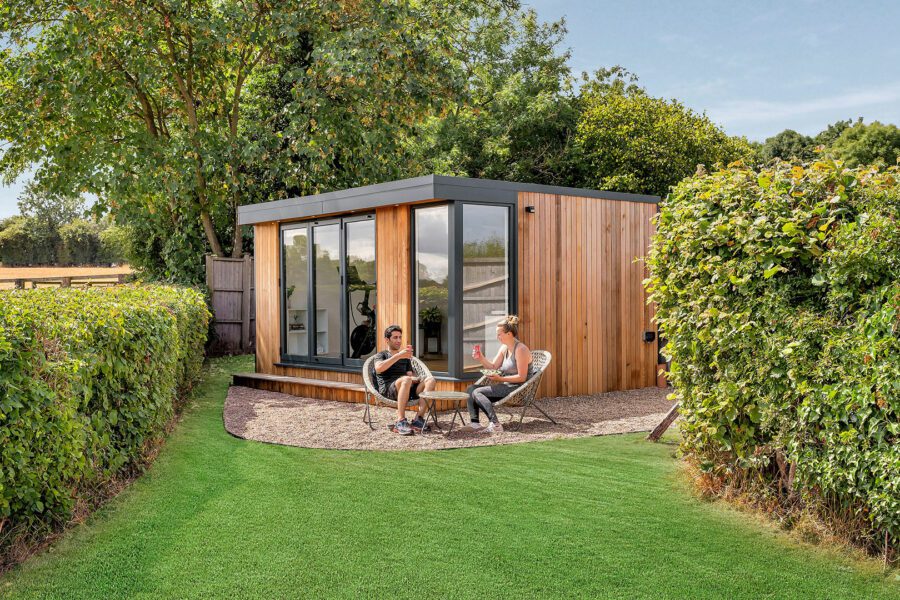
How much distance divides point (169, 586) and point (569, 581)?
6.47ft

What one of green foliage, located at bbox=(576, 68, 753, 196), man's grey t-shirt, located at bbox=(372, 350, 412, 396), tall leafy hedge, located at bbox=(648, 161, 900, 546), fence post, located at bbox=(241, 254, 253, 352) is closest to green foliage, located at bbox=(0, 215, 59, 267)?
fence post, located at bbox=(241, 254, 253, 352)

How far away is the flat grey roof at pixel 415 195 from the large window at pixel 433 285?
0.31 meters

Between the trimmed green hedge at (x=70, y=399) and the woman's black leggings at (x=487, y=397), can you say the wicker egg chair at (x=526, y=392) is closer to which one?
the woman's black leggings at (x=487, y=397)

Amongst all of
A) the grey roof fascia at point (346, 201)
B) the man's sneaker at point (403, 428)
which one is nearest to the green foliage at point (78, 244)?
the grey roof fascia at point (346, 201)

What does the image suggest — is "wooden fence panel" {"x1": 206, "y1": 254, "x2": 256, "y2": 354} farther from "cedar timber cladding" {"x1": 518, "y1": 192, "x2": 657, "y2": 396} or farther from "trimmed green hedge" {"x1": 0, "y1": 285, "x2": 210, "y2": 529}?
"trimmed green hedge" {"x1": 0, "y1": 285, "x2": 210, "y2": 529}

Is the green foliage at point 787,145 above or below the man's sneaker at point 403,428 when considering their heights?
above

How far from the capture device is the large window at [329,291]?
9.95 meters

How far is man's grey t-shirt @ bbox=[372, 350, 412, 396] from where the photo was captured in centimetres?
786

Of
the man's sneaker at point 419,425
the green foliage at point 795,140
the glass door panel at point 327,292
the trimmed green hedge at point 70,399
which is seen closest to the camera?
the trimmed green hedge at point 70,399

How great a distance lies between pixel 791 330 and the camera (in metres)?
4.18

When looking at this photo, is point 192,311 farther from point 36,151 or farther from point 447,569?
point 36,151

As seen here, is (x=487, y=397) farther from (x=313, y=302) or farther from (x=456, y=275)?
(x=313, y=302)

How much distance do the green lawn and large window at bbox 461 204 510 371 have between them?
298 cm

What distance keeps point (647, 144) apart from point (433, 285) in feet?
51.0
